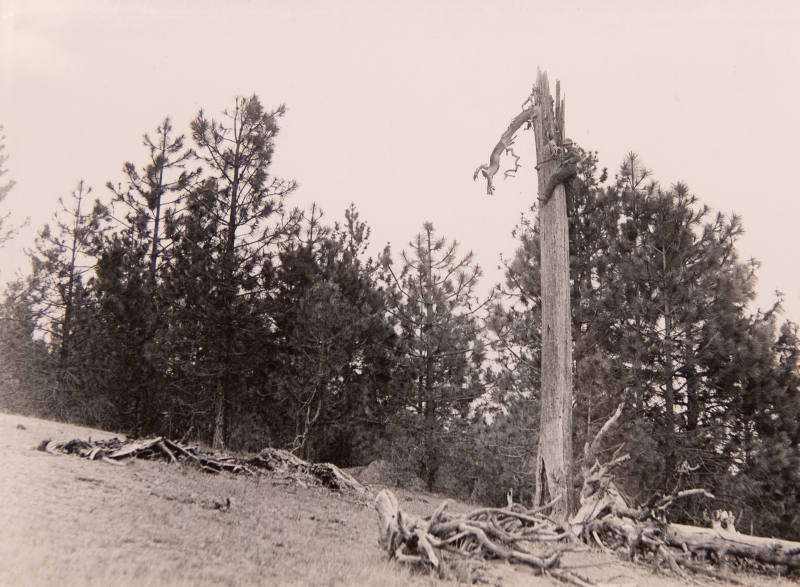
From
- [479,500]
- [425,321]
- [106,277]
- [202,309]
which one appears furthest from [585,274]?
[106,277]

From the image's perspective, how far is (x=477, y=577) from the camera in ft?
11.1

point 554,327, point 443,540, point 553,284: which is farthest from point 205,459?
point 553,284

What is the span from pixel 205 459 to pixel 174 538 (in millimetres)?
4193

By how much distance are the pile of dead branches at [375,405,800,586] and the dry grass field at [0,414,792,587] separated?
178 mm

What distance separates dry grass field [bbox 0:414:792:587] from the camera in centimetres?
273

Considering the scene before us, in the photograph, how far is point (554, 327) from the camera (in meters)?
6.68

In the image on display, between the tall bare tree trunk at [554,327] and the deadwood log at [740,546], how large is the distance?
1278mm

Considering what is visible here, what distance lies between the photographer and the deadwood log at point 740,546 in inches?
193

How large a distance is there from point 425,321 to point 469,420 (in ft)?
9.99

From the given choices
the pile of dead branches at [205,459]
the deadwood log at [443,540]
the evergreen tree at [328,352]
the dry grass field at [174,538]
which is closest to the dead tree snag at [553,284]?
the dry grass field at [174,538]

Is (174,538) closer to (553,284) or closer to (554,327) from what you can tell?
(554,327)

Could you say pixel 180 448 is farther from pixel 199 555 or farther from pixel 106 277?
pixel 106 277

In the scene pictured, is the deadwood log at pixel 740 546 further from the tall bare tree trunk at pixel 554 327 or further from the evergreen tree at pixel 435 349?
the evergreen tree at pixel 435 349

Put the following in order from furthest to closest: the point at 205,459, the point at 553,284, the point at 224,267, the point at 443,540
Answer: the point at 224,267 < the point at 205,459 < the point at 553,284 < the point at 443,540
